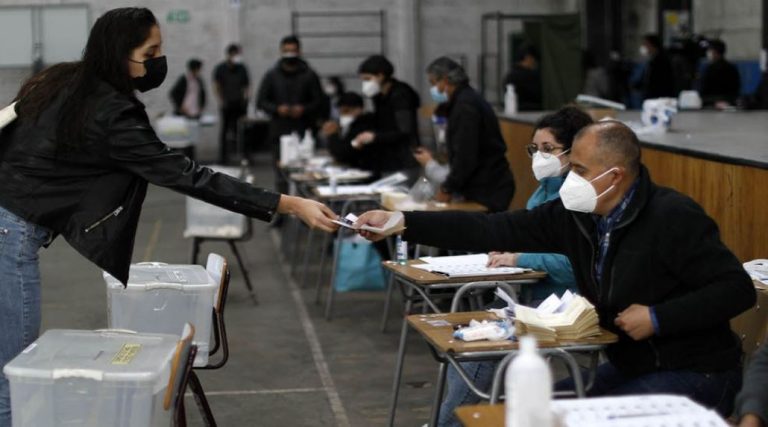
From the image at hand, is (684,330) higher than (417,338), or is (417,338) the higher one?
(684,330)

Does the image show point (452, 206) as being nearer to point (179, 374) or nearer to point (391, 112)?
point (391, 112)

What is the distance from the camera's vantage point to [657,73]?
1628cm

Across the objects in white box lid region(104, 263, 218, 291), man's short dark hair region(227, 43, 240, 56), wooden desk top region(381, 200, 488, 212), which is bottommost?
white box lid region(104, 263, 218, 291)

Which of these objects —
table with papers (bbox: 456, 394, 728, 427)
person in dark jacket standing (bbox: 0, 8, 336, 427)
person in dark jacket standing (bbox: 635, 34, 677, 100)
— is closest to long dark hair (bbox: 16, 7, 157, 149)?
person in dark jacket standing (bbox: 0, 8, 336, 427)

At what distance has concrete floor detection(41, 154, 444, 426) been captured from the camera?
249 inches

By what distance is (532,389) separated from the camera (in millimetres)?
2391

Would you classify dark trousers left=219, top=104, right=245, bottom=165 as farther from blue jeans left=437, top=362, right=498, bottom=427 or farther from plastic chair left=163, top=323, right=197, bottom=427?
plastic chair left=163, top=323, right=197, bottom=427

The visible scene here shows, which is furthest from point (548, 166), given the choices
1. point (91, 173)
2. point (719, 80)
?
point (719, 80)

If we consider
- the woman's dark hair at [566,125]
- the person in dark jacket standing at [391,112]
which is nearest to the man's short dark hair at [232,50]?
the person in dark jacket standing at [391,112]

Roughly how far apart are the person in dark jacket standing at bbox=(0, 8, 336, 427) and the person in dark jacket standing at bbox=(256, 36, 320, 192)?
866cm

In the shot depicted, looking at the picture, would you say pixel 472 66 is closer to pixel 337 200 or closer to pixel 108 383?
pixel 337 200

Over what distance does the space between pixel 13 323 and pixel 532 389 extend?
2302 mm

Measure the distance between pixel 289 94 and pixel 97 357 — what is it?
30.4 ft

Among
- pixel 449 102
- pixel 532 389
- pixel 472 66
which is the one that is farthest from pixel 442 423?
pixel 472 66
